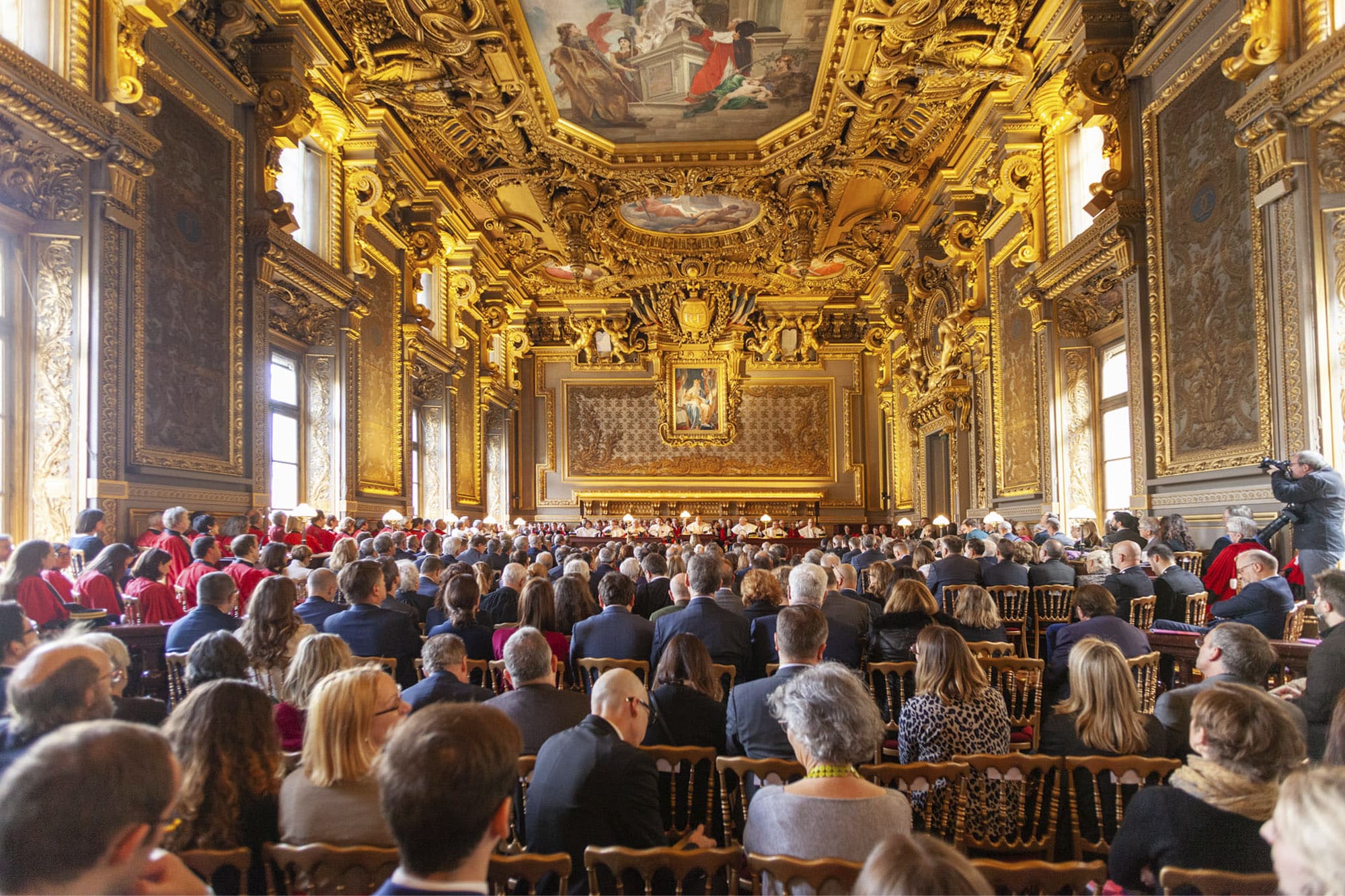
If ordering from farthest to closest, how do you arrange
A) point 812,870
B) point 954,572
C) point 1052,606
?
point 954,572, point 1052,606, point 812,870

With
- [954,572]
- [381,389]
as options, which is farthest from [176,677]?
[381,389]

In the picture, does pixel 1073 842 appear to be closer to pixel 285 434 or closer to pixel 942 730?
pixel 942 730

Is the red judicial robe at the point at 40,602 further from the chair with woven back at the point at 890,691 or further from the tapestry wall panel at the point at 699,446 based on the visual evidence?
the tapestry wall panel at the point at 699,446

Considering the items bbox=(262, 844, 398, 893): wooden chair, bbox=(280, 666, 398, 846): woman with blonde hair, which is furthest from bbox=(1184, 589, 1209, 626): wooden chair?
bbox=(262, 844, 398, 893): wooden chair

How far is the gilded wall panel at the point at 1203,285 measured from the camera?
7.33m

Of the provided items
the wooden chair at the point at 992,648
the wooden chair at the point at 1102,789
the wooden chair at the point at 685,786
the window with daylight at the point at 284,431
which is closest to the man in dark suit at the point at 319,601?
the wooden chair at the point at 685,786

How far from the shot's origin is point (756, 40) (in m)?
11.5

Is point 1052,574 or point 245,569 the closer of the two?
point 245,569

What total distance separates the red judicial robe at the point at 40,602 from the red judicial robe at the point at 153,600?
51 cm

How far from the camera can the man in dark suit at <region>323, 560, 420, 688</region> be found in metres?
4.82

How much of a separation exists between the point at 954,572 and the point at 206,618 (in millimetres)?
5615

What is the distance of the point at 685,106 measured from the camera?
1327 centimetres

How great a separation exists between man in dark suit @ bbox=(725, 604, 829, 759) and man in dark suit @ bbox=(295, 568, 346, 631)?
2.81 metres

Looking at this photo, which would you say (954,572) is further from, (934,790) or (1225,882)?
(1225,882)
